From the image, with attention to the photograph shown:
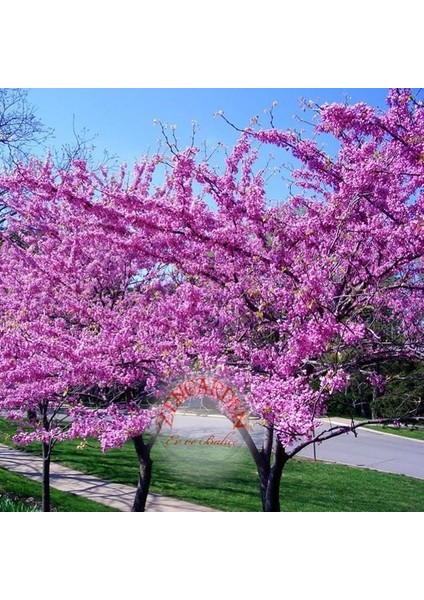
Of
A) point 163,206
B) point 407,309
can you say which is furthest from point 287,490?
point 163,206

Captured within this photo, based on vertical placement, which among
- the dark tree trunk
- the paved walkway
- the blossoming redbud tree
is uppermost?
the blossoming redbud tree

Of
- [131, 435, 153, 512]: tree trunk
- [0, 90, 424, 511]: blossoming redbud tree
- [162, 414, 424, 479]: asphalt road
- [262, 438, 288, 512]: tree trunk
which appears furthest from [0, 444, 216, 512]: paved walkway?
[162, 414, 424, 479]: asphalt road

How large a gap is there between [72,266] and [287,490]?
2.77 metres

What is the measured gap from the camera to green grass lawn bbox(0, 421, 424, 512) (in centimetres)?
417

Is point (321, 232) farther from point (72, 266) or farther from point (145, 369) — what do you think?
point (72, 266)

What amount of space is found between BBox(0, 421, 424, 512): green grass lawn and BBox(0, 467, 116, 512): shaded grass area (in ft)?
1.25

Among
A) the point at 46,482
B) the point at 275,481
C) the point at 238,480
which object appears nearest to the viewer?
the point at 275,481

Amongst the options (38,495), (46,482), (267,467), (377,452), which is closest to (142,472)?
(46,482)

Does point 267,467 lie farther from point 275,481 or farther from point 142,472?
point 142,472

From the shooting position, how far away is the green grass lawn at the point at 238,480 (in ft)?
13.7

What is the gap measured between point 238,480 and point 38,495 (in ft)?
5.38

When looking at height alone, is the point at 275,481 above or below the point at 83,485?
above

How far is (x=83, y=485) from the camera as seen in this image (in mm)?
5246

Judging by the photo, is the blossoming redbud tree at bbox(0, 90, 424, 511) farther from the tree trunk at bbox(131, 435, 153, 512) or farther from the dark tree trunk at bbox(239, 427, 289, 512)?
the tree trunk at bbox(131, 435, 153, 512)
